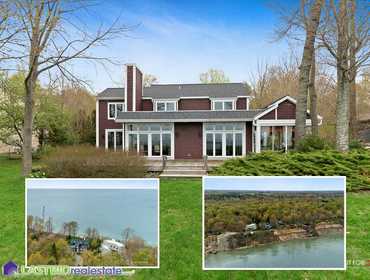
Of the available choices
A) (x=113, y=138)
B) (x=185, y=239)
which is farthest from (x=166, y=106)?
(x=185, y=239)

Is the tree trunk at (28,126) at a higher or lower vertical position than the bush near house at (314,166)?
higher

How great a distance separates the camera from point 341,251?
11.4ft

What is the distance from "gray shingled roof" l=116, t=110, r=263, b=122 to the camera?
20.3 metres

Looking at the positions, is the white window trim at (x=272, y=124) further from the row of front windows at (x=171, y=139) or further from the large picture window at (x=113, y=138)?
the large picture window at (x=113, y=138)

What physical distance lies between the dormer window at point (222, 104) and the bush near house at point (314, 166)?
14.6 metres

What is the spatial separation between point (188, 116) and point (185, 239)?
1632 cm

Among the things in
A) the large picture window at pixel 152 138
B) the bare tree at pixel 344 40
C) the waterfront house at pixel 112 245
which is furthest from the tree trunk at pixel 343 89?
the large picture window at pixel 152 138

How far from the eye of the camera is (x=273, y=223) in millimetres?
3521

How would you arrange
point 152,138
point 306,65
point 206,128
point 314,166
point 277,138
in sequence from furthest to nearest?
point 152,138 → point 206,128 → point 277,138 → point 306,65 → point 314,166

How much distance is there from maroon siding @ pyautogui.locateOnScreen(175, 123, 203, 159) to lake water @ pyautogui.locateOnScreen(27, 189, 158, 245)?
1760 centimetres

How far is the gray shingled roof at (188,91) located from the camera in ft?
83.6

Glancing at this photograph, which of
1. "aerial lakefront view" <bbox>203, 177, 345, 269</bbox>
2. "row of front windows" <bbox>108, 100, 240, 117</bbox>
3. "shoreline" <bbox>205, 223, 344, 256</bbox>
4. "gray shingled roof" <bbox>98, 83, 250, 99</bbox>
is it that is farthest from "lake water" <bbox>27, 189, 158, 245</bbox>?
"gray shingled roof" <bbox>98, 83, 250, 99</bbox>

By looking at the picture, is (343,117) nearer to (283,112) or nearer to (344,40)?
(344,40)

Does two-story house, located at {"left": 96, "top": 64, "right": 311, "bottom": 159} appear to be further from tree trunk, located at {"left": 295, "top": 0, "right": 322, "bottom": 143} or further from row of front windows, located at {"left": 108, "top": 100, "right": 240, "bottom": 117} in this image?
tree trunk, located at {"left": 295, "top": 0, "right": 322, "bottom": 143}
